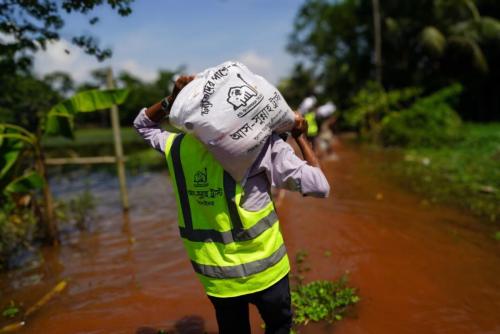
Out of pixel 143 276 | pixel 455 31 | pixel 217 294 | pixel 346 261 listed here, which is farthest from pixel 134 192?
pixel 455 31

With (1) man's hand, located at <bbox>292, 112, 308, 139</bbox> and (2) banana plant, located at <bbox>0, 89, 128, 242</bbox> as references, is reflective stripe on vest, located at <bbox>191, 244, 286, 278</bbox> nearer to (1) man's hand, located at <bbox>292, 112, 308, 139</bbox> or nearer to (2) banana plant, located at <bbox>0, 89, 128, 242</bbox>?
(1) man's hand, located at <bbox>292, 112, 308, 139</bbox>

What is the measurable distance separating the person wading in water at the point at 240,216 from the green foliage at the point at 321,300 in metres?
1.42

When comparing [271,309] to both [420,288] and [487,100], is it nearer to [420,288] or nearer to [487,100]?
[420,288]

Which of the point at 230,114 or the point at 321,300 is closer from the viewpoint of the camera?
the point at 230,114

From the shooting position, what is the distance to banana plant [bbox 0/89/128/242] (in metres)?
5.02

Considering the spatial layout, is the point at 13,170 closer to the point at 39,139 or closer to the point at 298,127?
the point at 39,139

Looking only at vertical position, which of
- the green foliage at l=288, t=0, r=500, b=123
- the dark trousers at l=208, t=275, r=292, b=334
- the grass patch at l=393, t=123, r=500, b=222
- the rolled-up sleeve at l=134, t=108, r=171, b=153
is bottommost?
the grass patch at l=393, t=123, r=500, b=222

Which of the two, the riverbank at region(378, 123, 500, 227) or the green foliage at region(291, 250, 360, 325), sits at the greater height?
the riverbank at region(378, 123, 500, 227)

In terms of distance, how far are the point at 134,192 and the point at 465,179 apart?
7906 millimetres

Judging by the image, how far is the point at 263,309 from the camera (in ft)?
6.64

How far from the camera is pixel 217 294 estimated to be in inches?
78.0

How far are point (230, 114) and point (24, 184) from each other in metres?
4.36

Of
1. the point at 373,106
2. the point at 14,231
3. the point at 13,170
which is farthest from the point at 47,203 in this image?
the point at 373,106

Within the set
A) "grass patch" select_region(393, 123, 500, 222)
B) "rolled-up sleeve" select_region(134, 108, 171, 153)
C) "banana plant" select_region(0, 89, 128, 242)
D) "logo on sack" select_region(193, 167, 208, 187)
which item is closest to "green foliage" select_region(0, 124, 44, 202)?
"banana plant" select_region(0, 89, 128, 242)
